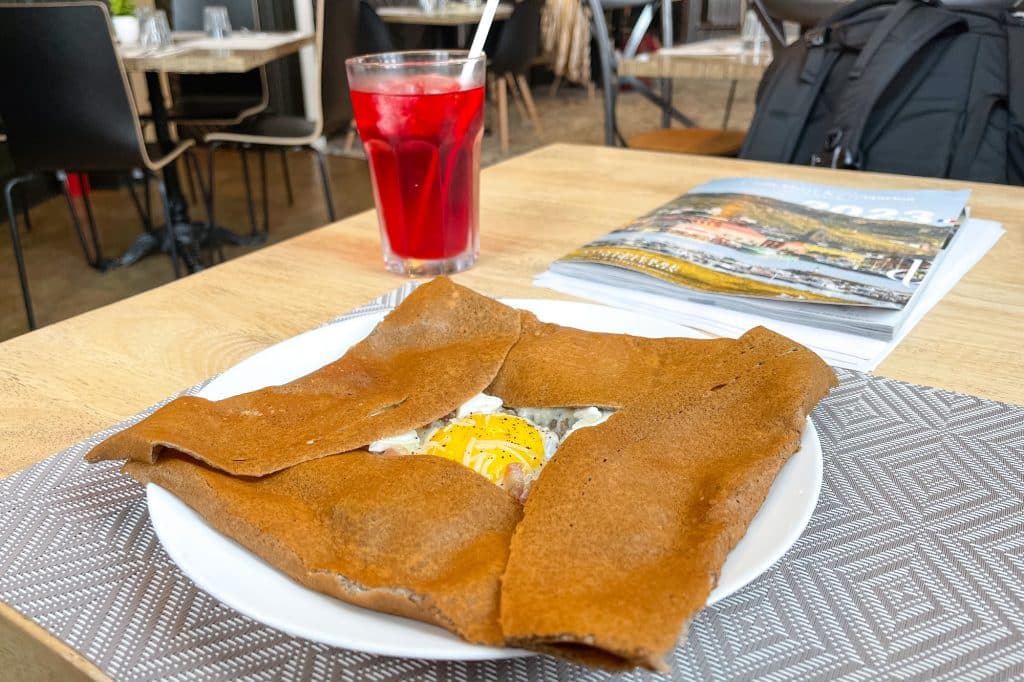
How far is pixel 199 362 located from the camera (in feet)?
2.19

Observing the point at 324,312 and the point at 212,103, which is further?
the point at 212,103

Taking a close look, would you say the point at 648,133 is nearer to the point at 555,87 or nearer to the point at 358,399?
the point at 358,399

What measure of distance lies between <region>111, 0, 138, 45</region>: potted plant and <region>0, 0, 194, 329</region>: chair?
0.56 m

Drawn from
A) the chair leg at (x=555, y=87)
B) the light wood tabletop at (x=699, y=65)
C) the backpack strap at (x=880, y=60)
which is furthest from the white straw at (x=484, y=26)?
the chair leg at (x=555, y=87)

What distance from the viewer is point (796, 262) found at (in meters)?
0.76

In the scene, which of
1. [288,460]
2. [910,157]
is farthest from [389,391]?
[910,157]

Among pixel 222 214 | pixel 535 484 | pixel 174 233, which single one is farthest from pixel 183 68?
pixel 535 484

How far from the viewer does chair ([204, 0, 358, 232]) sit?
8.60 ft

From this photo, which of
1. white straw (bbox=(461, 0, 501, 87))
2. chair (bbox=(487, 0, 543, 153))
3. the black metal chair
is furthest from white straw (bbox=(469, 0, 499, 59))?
chair (bbox=(487, 0, 543, 153))

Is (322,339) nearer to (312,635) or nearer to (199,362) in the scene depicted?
(199,362)

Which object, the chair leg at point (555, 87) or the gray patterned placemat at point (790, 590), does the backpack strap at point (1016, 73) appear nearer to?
the gray patterned placemat at point (790, 590)

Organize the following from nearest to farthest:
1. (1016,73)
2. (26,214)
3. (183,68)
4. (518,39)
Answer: (1016,73) < (183,68) < (26,214) < (518,39)

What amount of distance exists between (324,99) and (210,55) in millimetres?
382

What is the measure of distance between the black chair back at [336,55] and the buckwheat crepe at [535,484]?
2.31m
